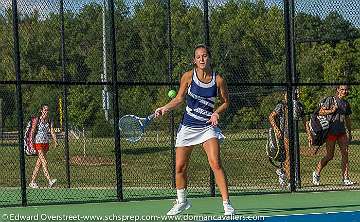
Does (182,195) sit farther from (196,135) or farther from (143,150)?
(143,150)

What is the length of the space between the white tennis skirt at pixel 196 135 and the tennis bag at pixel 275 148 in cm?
453

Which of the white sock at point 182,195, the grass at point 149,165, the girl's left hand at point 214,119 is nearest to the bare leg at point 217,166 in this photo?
the girl's left hand at point 214,119

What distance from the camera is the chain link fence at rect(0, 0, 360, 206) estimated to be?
1407 centimetres

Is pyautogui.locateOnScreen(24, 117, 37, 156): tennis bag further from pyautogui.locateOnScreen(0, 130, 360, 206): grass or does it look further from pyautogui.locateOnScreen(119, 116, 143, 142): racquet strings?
pyautogui.locateOnScreen(119, 116, 143, 142): racquet strings

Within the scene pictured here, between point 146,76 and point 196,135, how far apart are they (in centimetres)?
585

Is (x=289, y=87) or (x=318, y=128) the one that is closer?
(x=289, y=87)

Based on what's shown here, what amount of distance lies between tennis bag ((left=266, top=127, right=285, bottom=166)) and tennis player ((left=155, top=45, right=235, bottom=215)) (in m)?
4.52

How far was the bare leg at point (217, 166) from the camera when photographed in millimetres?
9609

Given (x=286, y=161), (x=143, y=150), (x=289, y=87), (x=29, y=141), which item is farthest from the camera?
(x=143, y=150)

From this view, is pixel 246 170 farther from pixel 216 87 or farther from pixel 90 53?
pixel 216 87

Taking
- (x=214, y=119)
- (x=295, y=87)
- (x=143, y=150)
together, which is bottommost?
(x=143, y=150)

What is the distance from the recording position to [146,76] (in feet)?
51.2

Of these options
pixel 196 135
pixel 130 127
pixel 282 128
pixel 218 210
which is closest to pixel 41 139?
pixel 282 128

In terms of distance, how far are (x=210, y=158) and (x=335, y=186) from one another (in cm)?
518
